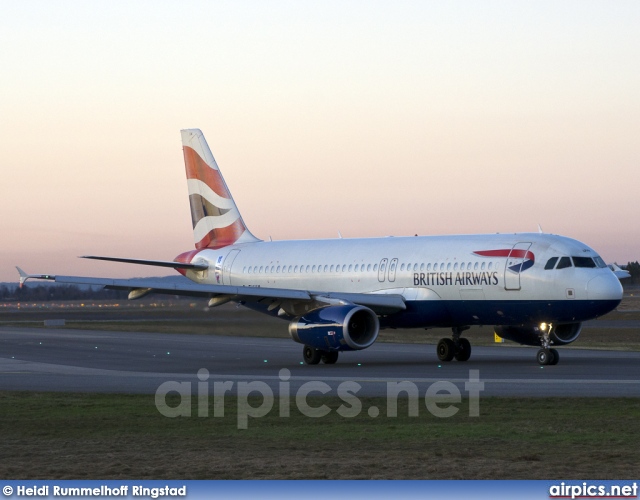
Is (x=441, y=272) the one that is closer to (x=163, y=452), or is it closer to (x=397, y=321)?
(x=397, y=321)

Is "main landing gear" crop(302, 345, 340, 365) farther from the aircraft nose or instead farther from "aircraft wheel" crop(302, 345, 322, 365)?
the aircraft nose

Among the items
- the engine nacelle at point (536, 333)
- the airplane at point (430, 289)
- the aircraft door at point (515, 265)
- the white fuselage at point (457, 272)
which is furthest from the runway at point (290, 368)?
the aircraft door at point (515, 265)

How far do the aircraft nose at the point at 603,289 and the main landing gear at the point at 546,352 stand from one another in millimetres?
1909

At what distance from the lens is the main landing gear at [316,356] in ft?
107

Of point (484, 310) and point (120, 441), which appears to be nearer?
point (120, 441)

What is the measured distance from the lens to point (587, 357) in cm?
3403

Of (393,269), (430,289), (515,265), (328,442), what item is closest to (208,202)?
(393,269)

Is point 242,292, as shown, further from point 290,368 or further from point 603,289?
point 603,289

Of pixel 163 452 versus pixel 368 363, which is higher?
pixel 163 452

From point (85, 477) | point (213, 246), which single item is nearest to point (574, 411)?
point (85, 477)

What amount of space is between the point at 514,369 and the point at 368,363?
5.34 m

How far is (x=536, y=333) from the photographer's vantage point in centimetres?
3366

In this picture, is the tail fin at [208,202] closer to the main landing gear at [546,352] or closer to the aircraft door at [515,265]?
the aircraft door at [515,265]

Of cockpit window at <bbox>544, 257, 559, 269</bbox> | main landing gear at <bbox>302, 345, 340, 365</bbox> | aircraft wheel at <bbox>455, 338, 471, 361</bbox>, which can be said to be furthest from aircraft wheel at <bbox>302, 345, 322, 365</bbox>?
cockpit window at <bbox>544, 257, 559, 269</bbox>
